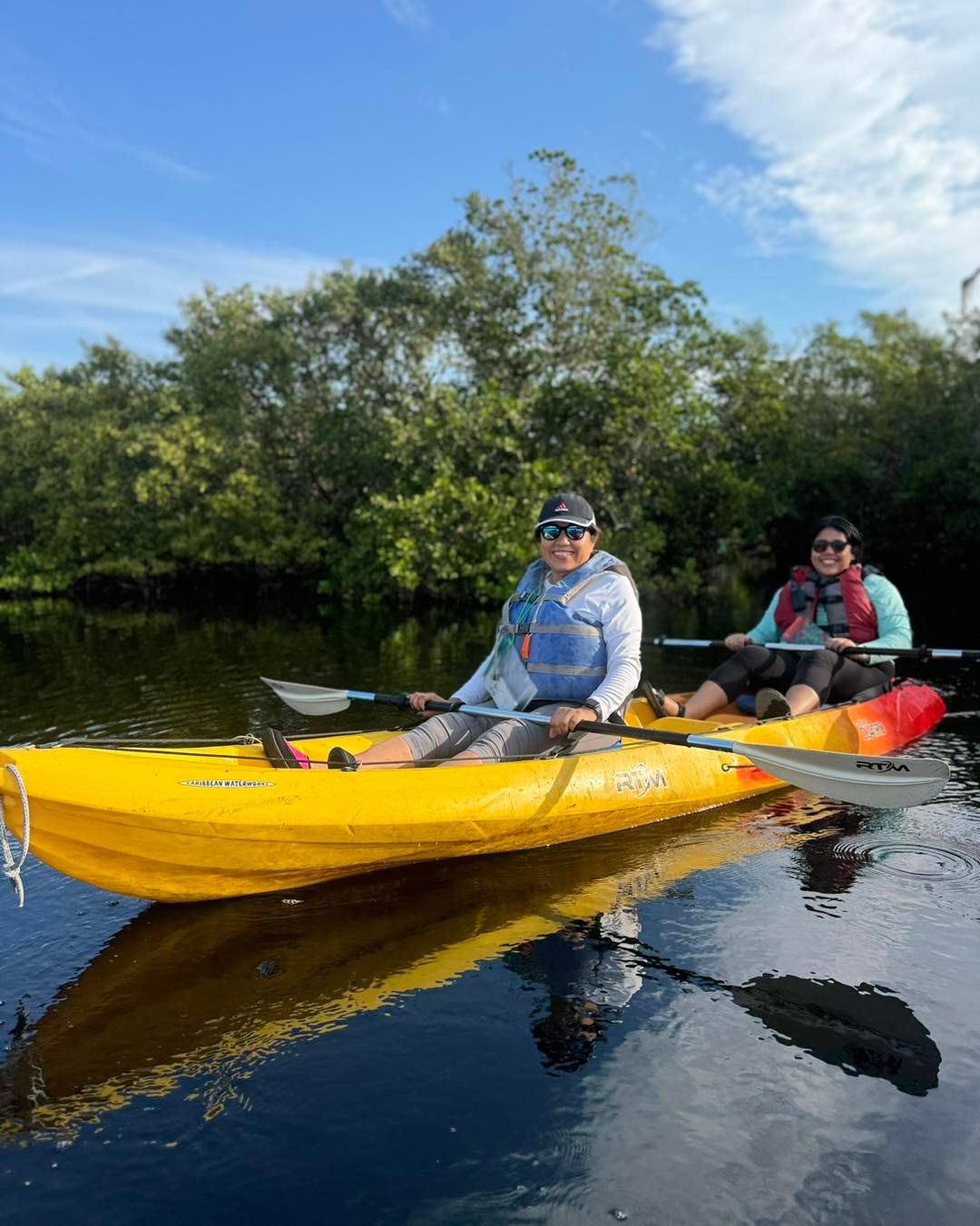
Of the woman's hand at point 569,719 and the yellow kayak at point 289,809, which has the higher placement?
the woman's hand at point 569,719

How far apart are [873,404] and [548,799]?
24.4m

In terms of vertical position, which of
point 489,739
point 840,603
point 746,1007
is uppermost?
point 840,603

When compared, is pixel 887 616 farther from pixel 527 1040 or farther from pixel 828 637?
pixel 527 1040

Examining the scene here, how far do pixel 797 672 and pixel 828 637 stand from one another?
25.5 inches

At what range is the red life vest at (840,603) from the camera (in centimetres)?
718

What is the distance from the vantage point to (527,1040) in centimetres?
331

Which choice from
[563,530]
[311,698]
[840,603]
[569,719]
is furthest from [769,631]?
[311,698]

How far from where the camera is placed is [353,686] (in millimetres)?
10477

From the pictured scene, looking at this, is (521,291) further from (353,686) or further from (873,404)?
A: (353,686)

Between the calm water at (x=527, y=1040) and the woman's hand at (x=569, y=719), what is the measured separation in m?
0.80

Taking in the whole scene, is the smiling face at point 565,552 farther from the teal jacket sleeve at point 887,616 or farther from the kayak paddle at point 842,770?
the teal jacket sleeve at point 887,616

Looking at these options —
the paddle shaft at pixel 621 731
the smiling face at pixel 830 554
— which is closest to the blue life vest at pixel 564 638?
the paddle shaft at pixel 621 731

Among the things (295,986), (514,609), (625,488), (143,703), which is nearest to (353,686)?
(143,703)

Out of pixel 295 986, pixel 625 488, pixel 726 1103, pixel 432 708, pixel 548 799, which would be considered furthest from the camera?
pixel 625 488
